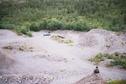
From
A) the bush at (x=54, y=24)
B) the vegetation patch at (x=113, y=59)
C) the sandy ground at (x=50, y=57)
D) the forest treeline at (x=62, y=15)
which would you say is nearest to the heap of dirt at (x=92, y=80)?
the sandy ground at (x=50, y=57)

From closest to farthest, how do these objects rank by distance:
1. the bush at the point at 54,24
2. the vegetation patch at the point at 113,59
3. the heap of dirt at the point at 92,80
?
the heap of dirt at the point at 92,80 → the vegetation patch at the point at 113,59 → the bush at the point at 54,24

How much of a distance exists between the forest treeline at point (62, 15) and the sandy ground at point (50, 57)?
12 centimetres

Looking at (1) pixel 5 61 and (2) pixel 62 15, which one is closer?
(1) pixel 5 61

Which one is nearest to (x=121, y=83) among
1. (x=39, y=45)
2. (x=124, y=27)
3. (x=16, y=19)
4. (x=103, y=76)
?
(x=103, y=76)

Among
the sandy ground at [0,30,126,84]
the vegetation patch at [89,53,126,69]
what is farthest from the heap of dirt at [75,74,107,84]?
the vegetation patch at [89,53,126,69]

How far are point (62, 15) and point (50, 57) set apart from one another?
632 mm

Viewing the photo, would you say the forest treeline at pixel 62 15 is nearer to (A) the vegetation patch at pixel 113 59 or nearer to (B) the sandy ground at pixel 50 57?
(B) the sandy ground at pixel 50 57

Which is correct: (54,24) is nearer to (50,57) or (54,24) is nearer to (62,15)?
(62,15)

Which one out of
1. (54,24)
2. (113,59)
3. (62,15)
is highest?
(62,15)

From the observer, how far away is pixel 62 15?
570 cm

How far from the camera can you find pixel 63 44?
560 centimetres

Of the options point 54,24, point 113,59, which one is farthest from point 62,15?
point 113,59

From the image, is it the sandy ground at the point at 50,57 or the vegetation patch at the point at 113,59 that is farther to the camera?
the vegetation patch at the point at 113,59

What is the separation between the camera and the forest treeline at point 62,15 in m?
5.61
